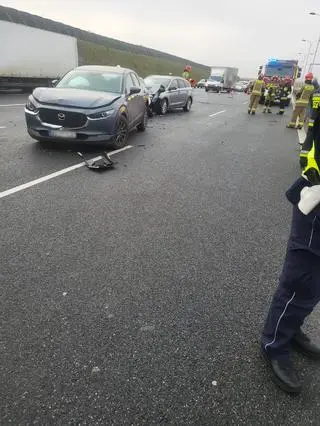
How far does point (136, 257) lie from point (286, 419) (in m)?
1.94

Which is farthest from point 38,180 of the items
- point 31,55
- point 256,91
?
point 31,55

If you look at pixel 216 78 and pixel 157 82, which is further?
pixel 216 78

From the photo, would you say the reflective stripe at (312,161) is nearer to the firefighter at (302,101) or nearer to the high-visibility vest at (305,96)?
the firefighter at (302,101)

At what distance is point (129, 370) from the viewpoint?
222cm

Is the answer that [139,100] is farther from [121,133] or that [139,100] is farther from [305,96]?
[305,96]

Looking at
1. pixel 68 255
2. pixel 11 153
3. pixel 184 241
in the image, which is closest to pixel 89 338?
pixel 68 255

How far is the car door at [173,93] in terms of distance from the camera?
52.5ft

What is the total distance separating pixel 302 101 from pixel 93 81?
8.31 metres

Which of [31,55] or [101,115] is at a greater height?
[31,55]

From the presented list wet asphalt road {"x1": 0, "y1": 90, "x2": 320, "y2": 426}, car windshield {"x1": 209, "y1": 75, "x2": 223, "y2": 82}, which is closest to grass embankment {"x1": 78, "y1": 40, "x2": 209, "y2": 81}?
car windshield {"x1": 209, "y1": 75, "x2": 223, "y2": 82}

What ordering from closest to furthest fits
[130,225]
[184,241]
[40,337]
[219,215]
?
[40,337], [184,241], [130,225], [219,215]

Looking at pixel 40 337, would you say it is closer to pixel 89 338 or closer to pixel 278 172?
pixel 89 338

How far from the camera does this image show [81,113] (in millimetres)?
6996

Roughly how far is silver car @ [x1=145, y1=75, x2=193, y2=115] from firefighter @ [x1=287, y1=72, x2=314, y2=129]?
17.1 ft
